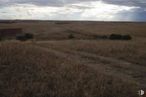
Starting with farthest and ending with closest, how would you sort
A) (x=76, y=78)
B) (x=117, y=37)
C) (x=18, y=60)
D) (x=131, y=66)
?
1. (x=117, y=37)
2. (x=131, y=66)
3. (x=18, y=60)
4. (x=76, y=78)

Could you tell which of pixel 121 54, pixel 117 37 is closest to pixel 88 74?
pixel 121 54

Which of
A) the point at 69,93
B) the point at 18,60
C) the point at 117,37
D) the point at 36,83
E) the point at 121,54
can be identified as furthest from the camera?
the point at 117,37

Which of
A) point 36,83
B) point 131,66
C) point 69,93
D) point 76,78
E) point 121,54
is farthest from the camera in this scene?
point 121,54

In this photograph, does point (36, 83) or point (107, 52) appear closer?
point (36, 83)

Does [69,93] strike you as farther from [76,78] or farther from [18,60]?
[18,60]

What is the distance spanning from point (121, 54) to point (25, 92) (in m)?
15.0

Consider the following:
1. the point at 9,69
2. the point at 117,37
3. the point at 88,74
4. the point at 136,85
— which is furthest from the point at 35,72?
the point at 117,37

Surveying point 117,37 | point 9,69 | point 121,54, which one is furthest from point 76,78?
point 117,37

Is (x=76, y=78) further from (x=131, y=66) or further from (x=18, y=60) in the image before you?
(x=131, y=66)

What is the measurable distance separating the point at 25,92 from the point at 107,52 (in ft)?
50.5

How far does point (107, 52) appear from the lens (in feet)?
86.1

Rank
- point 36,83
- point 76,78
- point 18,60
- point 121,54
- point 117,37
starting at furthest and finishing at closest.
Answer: point 117,37, point 121,54, point 18,60, point 76,78, point 36,83

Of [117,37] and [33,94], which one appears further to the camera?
[117,37]

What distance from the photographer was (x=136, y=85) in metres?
13.5
